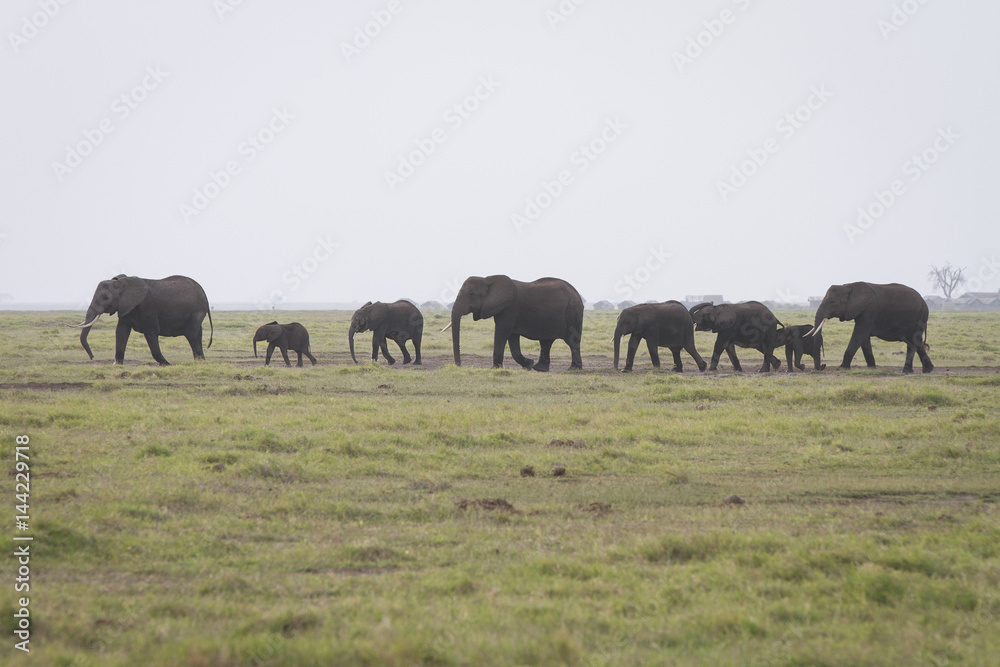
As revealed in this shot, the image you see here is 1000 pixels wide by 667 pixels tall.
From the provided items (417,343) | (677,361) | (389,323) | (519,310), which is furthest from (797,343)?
(389,323)

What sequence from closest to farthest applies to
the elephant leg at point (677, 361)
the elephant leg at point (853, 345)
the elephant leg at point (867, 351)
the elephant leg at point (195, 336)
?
1. the elephant leg at point (853, 345)
2. the elephant leg at point (677, 361)
3. the elephant leg at point (867, 351)
4. the elephant leg at point (195, 336)

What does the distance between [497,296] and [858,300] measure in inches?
402

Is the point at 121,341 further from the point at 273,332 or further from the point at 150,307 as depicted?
the point at 273,332

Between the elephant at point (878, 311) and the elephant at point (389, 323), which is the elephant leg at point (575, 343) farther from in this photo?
the elephant at point (878, 311)

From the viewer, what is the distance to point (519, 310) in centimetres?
2572

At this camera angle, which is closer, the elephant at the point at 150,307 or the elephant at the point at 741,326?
the elephant at the point at 150,307

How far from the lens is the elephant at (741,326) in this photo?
2552 centimetres

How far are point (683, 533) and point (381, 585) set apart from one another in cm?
283

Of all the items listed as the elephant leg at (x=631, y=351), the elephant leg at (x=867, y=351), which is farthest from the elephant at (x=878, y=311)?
the elephant leg at (x=631, y=351)

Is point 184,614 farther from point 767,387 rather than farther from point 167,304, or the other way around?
point 167,304

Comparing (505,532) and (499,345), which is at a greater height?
(499,345)

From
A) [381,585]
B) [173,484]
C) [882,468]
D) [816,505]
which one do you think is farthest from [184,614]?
[882,468]

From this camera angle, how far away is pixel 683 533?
7719 mm

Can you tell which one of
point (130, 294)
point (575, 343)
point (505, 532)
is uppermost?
point (130, 294)
